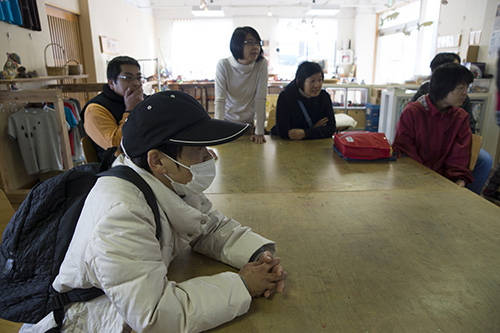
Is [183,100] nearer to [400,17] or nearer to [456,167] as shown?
[456,167]

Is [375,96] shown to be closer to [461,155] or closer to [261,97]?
[261,97]

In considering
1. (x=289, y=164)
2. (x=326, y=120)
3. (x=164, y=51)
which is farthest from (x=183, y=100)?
(x=164, y=51)

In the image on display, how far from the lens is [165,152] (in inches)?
33.2

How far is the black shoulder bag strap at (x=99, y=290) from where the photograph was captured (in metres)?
0.77

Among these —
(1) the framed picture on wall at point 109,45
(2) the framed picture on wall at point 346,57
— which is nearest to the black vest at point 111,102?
(1) the framed picture on wall at point 109,45

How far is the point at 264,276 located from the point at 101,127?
60.1 inches

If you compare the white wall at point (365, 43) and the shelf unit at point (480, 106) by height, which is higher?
the white wall at point (365, 43)

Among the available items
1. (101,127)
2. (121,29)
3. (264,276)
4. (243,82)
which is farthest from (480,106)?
(121,29)

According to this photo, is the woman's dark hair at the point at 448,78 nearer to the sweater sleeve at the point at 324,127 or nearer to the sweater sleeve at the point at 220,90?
the sweater sleeve at the point at 324,127

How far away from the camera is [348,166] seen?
1937mm

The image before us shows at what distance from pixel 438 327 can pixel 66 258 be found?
808 mm

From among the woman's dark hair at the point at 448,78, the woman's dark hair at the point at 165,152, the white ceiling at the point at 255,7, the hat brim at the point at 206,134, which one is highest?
the white ceiling at the point at 255,7

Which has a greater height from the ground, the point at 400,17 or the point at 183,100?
the point at 400,17

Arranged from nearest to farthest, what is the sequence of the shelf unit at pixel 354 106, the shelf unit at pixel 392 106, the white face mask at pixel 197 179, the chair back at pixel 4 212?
the white face mask at pixel 197 179 < the chair back at pixel 4 212 < the shelf unit at pixel 392 106 < the shelf unit at pixel 354 106
